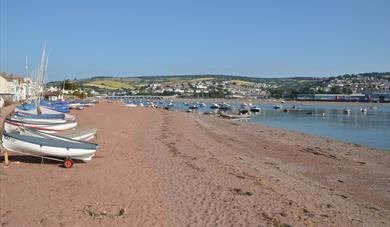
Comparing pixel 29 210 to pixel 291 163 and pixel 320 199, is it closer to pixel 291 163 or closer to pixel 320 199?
pixel 320 199

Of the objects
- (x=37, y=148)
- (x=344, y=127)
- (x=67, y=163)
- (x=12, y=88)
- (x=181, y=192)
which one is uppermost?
(x=12, y=88)

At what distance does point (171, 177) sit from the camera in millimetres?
13875

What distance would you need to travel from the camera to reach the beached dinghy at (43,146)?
45.2 ft

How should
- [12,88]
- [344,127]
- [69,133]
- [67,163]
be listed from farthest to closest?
[12,88]
[344,127]
[69,133]
[67,163]

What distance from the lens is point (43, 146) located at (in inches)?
545

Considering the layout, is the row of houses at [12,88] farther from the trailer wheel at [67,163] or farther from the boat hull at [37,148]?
the trailer wheel at [67,163]

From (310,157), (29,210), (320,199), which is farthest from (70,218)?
(310,157)

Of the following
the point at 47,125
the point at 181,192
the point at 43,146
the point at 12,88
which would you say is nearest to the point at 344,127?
the point at 47,125

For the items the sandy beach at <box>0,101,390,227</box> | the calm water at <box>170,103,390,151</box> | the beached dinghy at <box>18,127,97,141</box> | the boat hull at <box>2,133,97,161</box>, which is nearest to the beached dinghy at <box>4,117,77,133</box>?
the beached dinghy at <box>18,127,97,141</box>

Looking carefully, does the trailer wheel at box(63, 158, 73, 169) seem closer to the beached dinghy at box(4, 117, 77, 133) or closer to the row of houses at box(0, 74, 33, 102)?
the beached dinghy at box(4, 117, 77, 133)

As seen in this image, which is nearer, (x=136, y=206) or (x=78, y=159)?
(x=136, y=206)

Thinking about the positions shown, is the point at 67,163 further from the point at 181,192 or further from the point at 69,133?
the point at 181,192

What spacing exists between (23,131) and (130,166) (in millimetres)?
3675

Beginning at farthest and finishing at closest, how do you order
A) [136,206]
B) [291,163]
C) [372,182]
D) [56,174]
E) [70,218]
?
[291,163] → [372,182] → [56,174] → [136,206] → [70,218]
